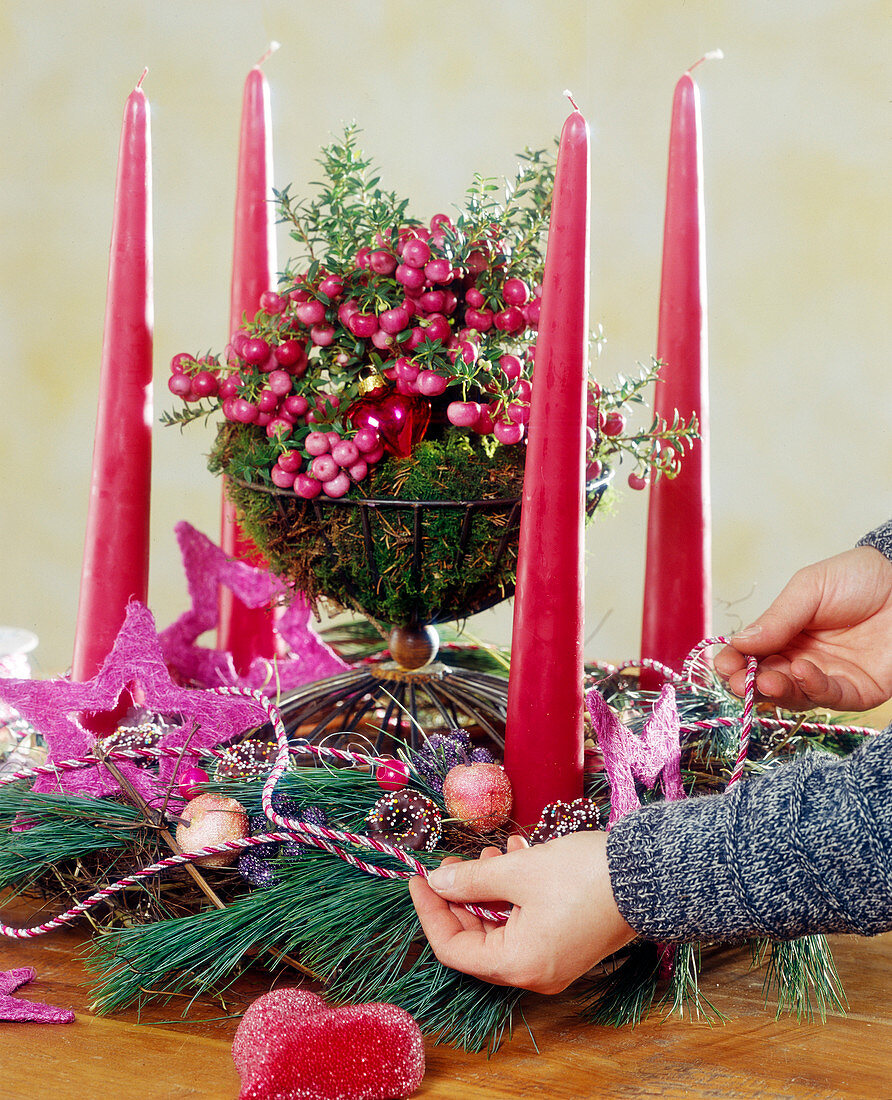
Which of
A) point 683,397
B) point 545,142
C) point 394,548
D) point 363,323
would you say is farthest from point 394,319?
point 545,142

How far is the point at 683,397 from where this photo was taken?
0.77 metres

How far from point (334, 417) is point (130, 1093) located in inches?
13.5

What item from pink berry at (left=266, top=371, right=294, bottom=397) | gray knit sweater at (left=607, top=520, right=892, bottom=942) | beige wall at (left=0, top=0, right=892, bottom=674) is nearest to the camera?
gray knit sweater at (left=607, top=520, right=892, bottom=942)

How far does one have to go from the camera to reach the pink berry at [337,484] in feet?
2.05

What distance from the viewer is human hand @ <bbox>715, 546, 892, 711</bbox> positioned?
2.18ft

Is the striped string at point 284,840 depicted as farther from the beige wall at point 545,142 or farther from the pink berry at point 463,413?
the beige wall at point 545,142

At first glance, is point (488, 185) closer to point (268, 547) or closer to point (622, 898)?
point (268, 547)

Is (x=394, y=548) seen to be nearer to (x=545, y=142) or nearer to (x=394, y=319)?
(x=394, y=319)

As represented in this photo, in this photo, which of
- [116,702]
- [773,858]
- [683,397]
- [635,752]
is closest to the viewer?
[773,858]

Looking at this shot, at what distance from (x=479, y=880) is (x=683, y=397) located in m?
0.39

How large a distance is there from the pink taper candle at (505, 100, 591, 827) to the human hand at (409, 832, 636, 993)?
82mm

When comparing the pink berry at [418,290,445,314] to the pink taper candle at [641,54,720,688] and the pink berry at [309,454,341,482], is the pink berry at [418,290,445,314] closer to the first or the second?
the pink berry at [309,454,341,482]

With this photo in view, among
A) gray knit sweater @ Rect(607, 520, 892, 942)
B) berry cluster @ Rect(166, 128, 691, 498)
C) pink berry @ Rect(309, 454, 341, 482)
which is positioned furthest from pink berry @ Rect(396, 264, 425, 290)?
gray knit sweater @ Rect(607, 520, 892, 942)

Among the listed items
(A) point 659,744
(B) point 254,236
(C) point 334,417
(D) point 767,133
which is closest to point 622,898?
(A) point 659,744
